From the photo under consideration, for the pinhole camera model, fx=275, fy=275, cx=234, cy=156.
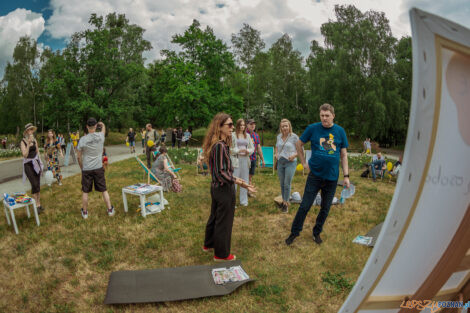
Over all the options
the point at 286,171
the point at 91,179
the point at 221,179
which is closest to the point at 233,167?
the point at 221,179

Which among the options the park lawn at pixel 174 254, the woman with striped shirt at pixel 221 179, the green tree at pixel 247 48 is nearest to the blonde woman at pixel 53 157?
the park lawn at pixel 174 254

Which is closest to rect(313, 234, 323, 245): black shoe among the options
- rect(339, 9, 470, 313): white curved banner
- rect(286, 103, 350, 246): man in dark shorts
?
rect(286, 103, 350, 246): man in dark shorts

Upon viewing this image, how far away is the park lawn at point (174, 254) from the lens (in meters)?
3.12

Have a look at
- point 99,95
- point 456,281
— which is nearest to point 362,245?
point 456,281

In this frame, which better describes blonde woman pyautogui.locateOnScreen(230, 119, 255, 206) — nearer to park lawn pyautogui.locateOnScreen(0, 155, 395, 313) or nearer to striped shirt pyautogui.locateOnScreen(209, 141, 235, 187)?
park lawn pyautogui.locateOnScreen(0, 155, 395, 313)

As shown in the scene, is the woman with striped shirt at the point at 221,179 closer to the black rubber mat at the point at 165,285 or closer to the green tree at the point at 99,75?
the black rubber mat at the point at 165,285

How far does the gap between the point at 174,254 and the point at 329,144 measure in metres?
2.83

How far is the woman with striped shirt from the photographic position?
3580 mm

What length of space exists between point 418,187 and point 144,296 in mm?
3029

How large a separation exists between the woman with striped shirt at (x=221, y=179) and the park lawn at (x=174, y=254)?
0.49 metres

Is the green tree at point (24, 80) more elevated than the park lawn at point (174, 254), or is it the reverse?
the green tree at point (24, 80)

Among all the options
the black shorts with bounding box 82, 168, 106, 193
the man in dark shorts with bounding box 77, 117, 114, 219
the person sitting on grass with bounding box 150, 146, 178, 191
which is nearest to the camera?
the man in dark shorts with bounding box 77, 117, 114, 219

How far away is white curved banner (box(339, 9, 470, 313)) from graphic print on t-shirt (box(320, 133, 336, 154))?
2543 mm

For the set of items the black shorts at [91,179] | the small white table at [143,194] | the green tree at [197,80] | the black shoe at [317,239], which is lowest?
the black shoe at [317,239]
